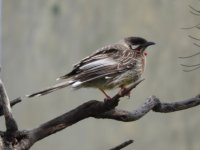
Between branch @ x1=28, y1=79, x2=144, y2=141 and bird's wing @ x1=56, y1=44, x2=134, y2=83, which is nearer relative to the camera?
branch @ x1=28, y1=79, x2=144, y2=141

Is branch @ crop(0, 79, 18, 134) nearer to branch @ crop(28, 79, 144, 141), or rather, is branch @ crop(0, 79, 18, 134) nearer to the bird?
branch @ crop(28, 79, 144, 141)

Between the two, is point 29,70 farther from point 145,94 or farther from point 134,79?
point 134,79

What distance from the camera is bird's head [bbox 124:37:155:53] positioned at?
138 inches

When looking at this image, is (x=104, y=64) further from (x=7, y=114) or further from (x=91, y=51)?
(x=91, y=51)

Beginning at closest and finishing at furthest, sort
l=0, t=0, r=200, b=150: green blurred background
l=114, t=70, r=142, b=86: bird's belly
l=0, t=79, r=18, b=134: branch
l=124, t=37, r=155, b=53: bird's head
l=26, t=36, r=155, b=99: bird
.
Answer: l=0, t=79, r=18, b=134: branch → l=26, t=36, r=155, b=99: bird → l=114, t=70, r=142, b=86: bird's belly → l=124, t=37, r=155, b=53: bird's head → l=0, t=0, r=200, b=150: green blurred background

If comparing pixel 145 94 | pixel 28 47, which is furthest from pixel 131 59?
pixel 28 47

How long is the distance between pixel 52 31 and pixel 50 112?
634 millimetres

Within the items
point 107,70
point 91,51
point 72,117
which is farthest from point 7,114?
point 91,51

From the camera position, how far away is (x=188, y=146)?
19.5ft

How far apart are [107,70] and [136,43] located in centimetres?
36

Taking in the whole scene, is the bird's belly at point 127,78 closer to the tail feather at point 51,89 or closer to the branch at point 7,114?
the tail feather at point 51,89

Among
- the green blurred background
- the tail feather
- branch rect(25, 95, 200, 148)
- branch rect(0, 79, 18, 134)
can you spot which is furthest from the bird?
the green blurred background

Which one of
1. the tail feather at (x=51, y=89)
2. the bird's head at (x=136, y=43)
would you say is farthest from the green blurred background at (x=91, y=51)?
the tail feather at (x=51, y=89)

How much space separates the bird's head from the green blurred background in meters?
2.15
